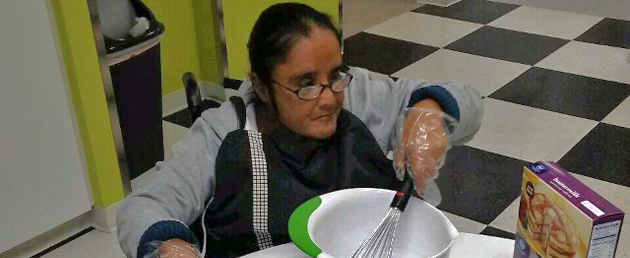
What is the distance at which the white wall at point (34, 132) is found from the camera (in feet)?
5.01

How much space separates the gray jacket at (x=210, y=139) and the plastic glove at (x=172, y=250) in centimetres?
2

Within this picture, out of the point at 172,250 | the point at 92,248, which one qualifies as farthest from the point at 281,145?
the point at 92,248

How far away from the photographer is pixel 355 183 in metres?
1.04

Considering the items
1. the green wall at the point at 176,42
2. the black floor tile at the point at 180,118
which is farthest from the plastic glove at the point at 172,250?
the green wall at the point at 176,42

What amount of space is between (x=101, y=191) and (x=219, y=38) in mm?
880

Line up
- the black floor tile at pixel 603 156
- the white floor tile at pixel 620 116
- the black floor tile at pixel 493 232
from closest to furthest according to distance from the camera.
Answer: the black floor tile at pixel 493 232 < the black floor tile at pixel 603 156 < the white floor tile at pixel 620 116

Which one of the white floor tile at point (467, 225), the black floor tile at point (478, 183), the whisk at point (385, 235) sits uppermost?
the whisk at point (385, 235)

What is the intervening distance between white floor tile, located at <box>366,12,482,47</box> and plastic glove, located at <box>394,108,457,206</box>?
7.16 ft

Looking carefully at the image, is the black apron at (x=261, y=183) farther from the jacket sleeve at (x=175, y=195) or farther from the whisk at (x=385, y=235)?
the whisk at (x=385, y=235)

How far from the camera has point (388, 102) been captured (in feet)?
3.57

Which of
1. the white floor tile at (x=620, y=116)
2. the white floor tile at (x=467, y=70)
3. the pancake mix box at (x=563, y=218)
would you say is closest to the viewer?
the pancake mix box at (x=563, y=218)

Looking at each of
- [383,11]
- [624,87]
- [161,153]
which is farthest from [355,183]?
[383,11]

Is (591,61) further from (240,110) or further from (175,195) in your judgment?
(175,195)

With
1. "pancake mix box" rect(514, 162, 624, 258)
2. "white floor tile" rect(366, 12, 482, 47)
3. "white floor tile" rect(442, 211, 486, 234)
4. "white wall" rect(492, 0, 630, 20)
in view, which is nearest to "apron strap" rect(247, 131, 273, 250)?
"pancake mix box" rect(514, 162, 624, 258)
